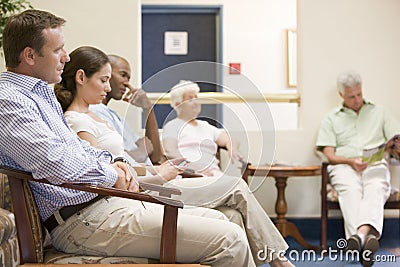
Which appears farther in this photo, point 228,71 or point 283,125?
point 283,125

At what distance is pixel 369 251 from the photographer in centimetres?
394

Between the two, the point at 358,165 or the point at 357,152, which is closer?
the point at 358,165

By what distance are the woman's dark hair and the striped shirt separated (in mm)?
491

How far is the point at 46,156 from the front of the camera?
6.68ft

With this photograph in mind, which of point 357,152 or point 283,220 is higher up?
point 357,152

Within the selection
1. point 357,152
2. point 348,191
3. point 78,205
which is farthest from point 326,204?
point 78,205

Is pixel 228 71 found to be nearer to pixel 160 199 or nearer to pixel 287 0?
pixel 160 199

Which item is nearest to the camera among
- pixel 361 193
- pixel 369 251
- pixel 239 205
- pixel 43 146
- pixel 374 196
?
pixel 43 146

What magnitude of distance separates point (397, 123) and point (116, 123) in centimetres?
251

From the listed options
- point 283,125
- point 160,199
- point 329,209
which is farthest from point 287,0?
point 160,199

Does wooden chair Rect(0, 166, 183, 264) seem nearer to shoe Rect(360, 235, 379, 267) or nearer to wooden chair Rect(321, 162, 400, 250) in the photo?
shoe Rect(360, 235, 379, 267)

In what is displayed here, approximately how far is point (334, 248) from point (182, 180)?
7.55ft

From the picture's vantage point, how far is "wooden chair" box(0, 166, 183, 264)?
208cm

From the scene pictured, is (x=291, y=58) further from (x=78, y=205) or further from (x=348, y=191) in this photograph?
(x=78, y=205)
